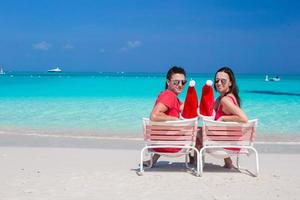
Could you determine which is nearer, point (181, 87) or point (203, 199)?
point (203, 199)

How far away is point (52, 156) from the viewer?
782 centimetres

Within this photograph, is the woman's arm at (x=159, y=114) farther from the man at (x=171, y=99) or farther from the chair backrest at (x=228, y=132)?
the chair backrest at (x=228, y=132)

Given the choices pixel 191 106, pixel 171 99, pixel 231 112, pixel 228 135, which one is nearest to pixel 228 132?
pixel 228 135

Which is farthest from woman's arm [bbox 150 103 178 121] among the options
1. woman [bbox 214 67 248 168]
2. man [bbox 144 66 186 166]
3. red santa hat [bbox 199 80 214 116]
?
woman [bbox 214 67 248 168]

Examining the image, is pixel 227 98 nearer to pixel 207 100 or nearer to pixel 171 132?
pixel 207 100

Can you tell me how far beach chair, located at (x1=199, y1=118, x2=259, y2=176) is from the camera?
603cm

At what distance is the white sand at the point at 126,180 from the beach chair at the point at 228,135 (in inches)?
14.7

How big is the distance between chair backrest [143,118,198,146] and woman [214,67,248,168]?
44 centimetres

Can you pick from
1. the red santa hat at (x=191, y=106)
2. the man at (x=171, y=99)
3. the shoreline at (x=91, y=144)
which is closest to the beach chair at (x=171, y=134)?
the man at (x=171, y=99)

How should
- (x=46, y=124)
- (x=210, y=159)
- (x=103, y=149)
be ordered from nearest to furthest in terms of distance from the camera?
(x=210, y=159)
(x=103, y=149)
(x=46, y=124)

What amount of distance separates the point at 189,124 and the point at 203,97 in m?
0.45

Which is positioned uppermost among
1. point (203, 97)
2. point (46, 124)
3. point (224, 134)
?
point (203, 97)

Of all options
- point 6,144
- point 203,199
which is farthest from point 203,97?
point 6,144

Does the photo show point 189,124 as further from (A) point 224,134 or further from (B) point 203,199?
(B) point 203,199
